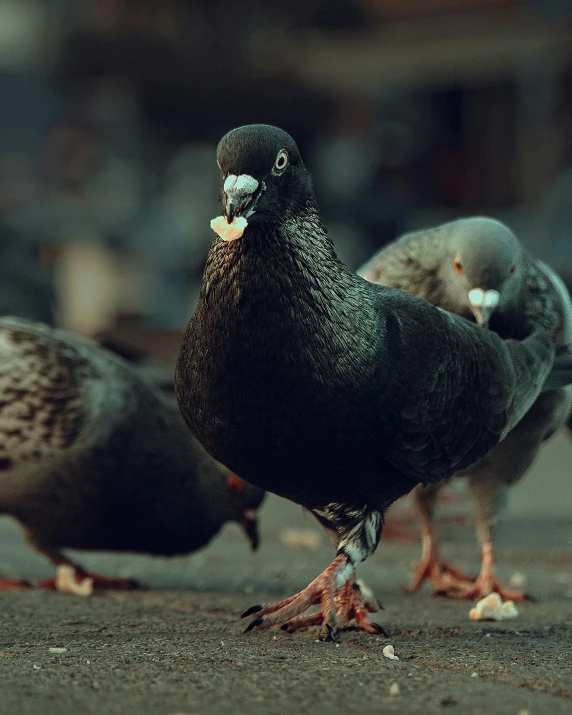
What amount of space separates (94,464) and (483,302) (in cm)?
148

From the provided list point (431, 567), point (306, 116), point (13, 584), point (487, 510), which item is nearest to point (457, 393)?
point (487, 510)

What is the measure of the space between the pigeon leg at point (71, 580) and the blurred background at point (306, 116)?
35.1 feet

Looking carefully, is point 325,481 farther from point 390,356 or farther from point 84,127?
point 84,127

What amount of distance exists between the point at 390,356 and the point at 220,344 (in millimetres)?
520

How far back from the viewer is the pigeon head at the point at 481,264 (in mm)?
4246

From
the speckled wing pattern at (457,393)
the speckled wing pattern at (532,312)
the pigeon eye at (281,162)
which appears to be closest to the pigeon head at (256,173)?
the pigeon eye at (281,162)

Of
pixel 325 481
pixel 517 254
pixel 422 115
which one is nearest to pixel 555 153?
pixel 422 115

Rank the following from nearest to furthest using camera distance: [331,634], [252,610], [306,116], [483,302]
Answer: [331,634] → [252,610] → [483,302] → [306,116]

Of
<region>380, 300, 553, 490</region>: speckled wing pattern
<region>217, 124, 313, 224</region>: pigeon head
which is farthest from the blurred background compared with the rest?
<region>217, 124, 313, 224</region>: pigeon head

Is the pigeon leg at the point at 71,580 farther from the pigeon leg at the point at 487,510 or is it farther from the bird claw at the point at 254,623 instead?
the pigeon leg at the point at 487,510

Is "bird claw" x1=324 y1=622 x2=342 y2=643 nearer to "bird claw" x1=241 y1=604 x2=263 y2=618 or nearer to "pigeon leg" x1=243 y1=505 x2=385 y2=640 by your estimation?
"pigeon leg" x1=243 y1=505 x2=385 y2=640

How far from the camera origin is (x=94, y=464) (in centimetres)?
446

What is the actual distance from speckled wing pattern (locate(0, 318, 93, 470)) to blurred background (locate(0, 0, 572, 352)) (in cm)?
1087

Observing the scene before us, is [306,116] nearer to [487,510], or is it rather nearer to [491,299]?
[487,510]
